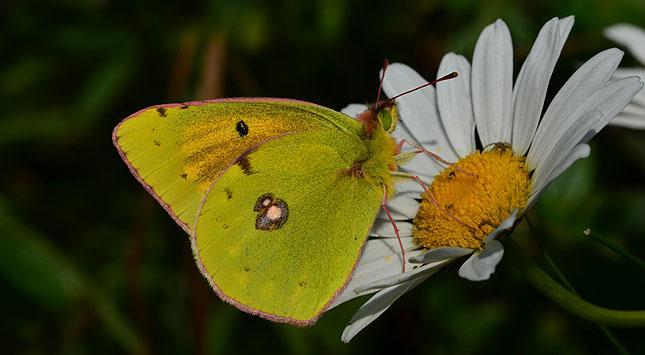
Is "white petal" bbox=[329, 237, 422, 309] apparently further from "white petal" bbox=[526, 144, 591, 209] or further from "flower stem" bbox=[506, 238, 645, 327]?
"white petal" bbox=[526, 144, 591, 209]

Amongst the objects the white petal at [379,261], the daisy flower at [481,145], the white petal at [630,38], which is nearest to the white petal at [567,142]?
the daisy flower at [481,145]

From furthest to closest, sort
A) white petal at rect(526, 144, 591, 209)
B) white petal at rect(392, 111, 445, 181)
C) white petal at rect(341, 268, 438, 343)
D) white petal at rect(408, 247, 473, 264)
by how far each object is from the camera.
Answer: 1. white petal at rect(392, 111, 445, 181)
2. white petal at rect(341, 268, 438, 343)
3. white petal at rect(408, 247, 473, 264)
4. white petal at rect(526, 144, 591, 209)

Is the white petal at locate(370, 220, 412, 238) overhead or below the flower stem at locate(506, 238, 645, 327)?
below

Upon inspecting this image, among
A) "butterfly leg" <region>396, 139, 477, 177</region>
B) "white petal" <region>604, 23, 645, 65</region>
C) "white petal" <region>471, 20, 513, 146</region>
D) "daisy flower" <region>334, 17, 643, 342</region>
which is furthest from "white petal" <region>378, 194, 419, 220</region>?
"white petal" <region>604, 23, 645, 65</region>

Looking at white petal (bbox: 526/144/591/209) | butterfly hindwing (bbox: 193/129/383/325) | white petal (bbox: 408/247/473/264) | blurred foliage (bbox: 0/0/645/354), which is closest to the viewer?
white petal (bbox: 526/144/591/209)

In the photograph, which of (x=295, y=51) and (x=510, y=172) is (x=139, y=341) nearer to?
(x=295, y=51)

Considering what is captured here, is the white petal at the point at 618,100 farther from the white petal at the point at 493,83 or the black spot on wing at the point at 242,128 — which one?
the black spot on wing at the point at 242,128
